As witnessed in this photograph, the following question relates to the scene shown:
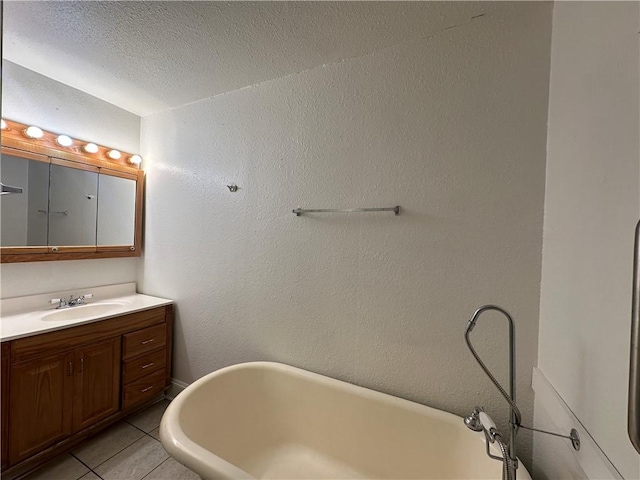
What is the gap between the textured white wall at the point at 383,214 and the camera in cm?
129

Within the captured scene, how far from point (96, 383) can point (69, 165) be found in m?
1.65

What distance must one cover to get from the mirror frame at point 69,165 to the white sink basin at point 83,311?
40cm

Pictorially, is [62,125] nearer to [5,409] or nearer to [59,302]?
[59,302]

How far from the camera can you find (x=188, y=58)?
5.57 feet

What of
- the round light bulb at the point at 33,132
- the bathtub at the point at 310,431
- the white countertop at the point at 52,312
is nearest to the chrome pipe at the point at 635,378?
the bathtub at the point at 310,431

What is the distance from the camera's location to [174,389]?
233 centimetres

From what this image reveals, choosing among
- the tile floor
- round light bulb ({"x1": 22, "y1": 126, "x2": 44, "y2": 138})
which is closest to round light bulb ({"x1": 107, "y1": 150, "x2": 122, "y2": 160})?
round light bulb ({"x1": 22, "y1": 126, "x2": 44, "y2": 138})

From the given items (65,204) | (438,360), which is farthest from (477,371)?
(65,204)

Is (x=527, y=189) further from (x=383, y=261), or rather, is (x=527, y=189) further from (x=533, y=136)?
(x=383, y=261)

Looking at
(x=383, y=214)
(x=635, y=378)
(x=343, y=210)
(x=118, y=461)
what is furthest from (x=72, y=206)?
(x=635, y=378)

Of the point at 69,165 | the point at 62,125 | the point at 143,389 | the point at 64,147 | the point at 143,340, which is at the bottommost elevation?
the point at 143,389

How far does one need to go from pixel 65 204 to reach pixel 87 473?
1837 millimetres

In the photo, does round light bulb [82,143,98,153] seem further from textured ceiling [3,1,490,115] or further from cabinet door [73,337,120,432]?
cabinet door [73,337,120,432]

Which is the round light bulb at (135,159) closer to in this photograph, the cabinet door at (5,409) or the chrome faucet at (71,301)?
the chrome faucet at (71,301)
